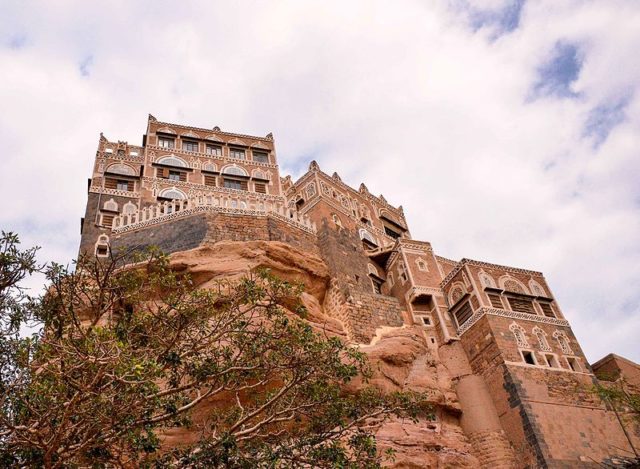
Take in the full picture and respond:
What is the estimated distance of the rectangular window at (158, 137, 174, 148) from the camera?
37219 millimetres

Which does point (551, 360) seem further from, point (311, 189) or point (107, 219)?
point (107, 219)

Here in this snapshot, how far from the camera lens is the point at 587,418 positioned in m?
22.6

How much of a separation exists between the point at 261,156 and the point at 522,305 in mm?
20398

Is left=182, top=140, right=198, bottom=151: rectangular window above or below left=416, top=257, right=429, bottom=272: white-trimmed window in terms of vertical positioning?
above

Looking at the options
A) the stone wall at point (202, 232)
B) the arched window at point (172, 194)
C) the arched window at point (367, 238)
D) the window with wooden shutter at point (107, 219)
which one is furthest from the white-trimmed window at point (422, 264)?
the window with wooden shutter at point (107, 219)

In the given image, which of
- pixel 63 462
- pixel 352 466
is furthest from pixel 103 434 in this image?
pixel 352 466

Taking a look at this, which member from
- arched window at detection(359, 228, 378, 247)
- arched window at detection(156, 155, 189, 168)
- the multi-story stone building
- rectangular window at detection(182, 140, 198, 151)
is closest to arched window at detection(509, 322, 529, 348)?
the multi-story stone building

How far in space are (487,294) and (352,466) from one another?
15.8m

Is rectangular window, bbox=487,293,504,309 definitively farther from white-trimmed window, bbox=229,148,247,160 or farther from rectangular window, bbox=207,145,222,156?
rectangular window, bbox=207,145,222,156

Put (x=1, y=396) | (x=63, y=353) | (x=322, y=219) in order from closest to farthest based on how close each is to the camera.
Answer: (x=1, y=396)
(x=63, y=353)
(x=322, y=219)

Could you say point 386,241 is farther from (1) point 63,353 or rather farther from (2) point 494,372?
(1) point 63,353

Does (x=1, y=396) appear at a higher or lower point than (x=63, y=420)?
higher

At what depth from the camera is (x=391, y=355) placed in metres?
23.2

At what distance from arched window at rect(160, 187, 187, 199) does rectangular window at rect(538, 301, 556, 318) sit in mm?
19823
